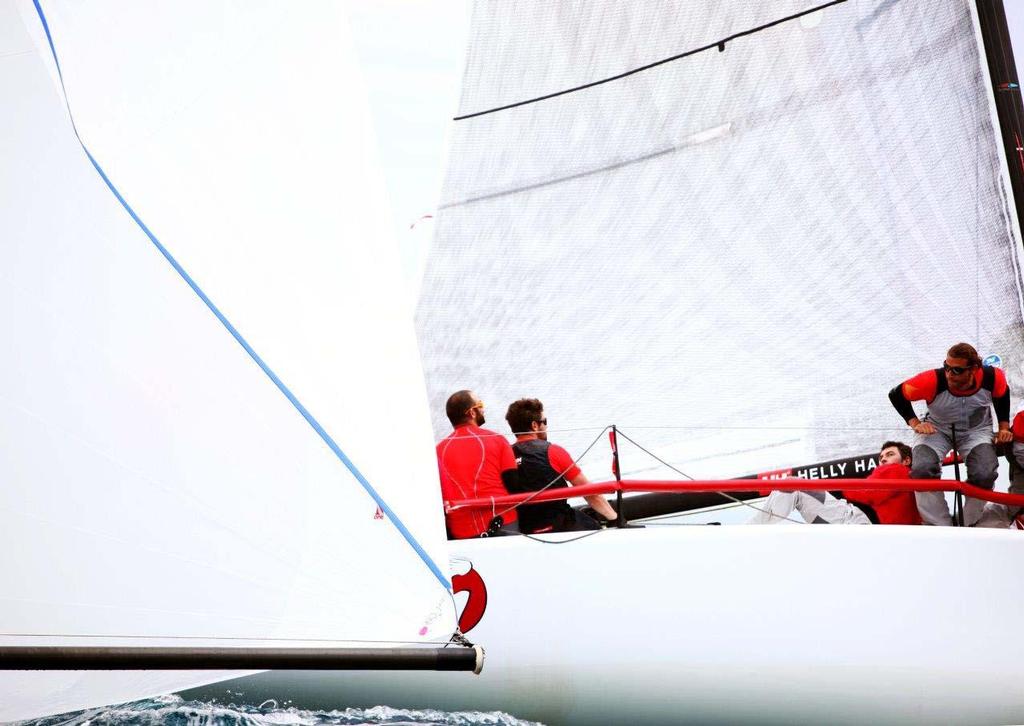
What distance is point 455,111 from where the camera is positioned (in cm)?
460

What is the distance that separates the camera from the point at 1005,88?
3658mm

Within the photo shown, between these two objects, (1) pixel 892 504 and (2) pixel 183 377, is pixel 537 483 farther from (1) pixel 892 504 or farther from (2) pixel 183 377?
(2) pixel 183 377

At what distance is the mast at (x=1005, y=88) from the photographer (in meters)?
3.63

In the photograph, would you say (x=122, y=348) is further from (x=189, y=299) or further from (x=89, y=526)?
(x=89, y=526)

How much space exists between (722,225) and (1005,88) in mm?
1022

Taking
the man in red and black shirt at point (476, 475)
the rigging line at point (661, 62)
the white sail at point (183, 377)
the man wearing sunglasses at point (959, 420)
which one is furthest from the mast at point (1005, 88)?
the white sail at point (183, 377)

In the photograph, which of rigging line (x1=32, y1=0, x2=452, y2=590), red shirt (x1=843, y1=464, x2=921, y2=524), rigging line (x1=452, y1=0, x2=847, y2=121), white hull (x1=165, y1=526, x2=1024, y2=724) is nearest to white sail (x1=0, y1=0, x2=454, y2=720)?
rigging line (x1=32, y1=0, x2=452, y2=590)

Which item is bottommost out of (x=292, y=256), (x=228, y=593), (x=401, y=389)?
(x=228, y=593)

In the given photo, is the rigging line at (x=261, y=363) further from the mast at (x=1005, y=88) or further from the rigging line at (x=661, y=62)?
the rigging line at (x=661, y=62)

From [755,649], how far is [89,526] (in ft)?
5.97

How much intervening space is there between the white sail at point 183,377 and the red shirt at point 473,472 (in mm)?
1529

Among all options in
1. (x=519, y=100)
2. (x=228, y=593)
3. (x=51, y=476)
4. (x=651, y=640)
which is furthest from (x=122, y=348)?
(x=519, y=100)

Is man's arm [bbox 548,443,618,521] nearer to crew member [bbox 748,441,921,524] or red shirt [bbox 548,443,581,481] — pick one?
red shirt [bbox 548,443,581,481]

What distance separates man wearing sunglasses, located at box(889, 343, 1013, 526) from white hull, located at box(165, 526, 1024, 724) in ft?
1.39
